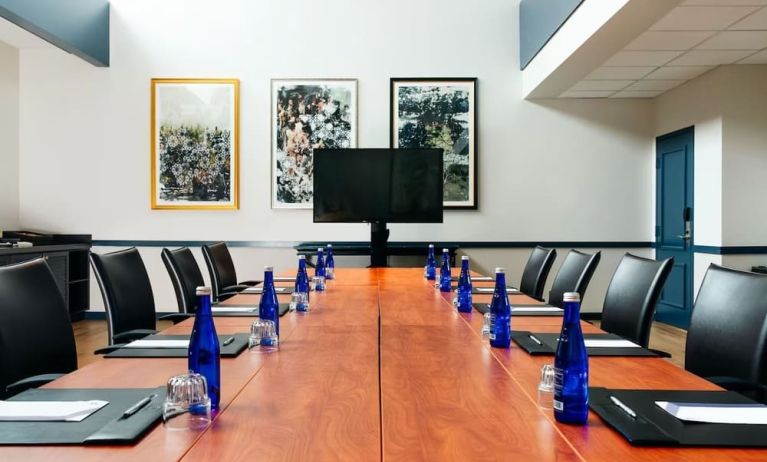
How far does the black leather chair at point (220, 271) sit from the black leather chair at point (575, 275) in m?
1.88

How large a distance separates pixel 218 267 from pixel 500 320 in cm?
256

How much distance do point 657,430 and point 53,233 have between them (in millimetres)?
6283

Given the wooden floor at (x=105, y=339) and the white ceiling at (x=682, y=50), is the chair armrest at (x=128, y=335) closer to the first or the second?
the wooden floor at (x=105, y=339)

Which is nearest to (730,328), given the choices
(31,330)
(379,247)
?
(31,330)

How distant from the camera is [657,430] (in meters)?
1.03

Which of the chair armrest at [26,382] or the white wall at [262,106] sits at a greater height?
the white wall at [262,106]

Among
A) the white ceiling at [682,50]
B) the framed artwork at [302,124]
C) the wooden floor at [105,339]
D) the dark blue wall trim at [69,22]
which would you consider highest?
the dark blue wall trim at [69,22]

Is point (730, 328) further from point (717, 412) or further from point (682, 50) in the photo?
point (682, 50)

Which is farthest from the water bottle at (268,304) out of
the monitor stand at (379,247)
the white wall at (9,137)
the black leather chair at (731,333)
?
the white wall at (9,137)

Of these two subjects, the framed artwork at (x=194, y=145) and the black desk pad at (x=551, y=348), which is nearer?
the black desk pad at (x=551, y=348)

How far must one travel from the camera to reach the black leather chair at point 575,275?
292 centimetres

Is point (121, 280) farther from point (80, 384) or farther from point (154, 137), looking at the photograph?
point (154, 137)

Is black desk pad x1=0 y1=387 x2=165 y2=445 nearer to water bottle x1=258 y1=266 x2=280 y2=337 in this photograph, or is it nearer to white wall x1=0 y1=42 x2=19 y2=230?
water bottle x1=258 y1=266 x2=280 y2=337

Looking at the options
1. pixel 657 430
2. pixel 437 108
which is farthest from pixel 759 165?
pixel 657 430
